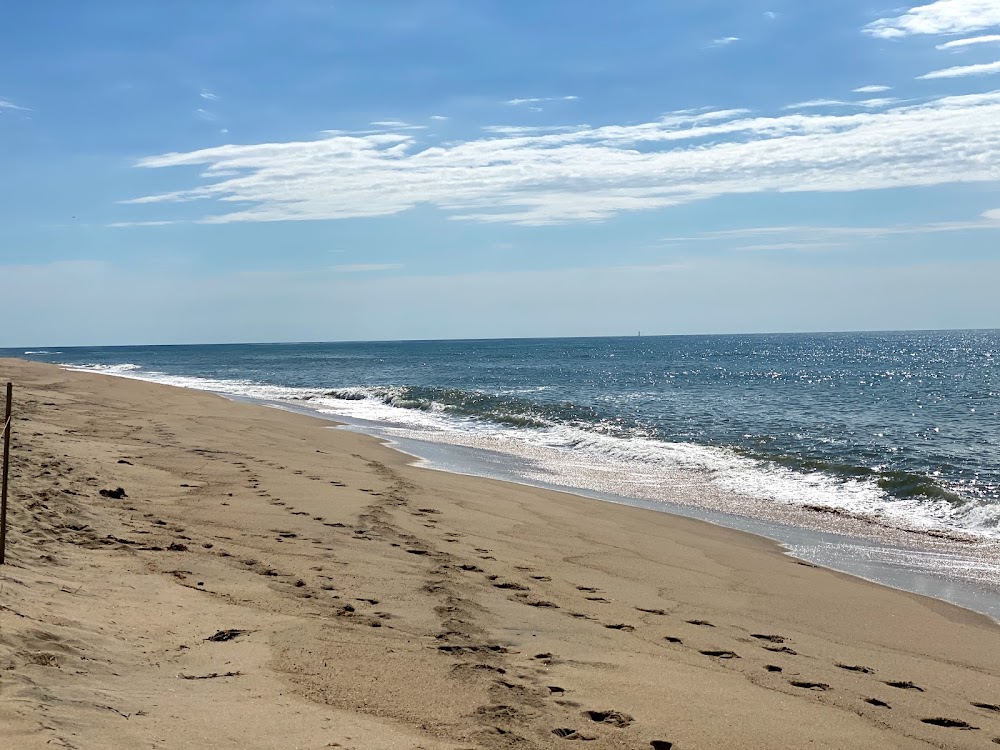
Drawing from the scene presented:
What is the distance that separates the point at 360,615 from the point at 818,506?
9982mm

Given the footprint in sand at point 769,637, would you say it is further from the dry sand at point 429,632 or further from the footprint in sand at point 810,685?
the footprint in sand at point 810,685

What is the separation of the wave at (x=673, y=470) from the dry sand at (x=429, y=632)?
12.0 feet

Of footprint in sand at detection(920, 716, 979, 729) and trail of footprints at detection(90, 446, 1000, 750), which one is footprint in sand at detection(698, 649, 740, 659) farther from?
footprint in sand at detection(920, 716, 979, 729)

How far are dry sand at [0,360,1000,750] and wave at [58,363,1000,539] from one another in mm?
3654

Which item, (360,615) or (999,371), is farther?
(999,371)

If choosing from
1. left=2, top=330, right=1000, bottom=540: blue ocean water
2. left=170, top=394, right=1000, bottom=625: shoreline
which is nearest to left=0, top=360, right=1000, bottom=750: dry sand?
left=170, top=394, right=1000, bottom=625: shoreline

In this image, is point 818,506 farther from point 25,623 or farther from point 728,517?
point 25,623

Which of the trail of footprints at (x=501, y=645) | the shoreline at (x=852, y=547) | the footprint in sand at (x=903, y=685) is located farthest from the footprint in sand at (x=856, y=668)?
the shoreline at (x=852, y=547)

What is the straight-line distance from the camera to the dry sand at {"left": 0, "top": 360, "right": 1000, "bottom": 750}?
4312mm

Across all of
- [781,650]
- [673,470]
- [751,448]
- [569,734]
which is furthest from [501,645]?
[751,448]

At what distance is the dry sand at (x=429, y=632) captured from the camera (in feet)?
14.1

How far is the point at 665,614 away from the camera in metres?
7.06

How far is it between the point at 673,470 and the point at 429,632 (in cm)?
1240

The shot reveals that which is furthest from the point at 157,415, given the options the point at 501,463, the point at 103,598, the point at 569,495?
the point at 103,598
